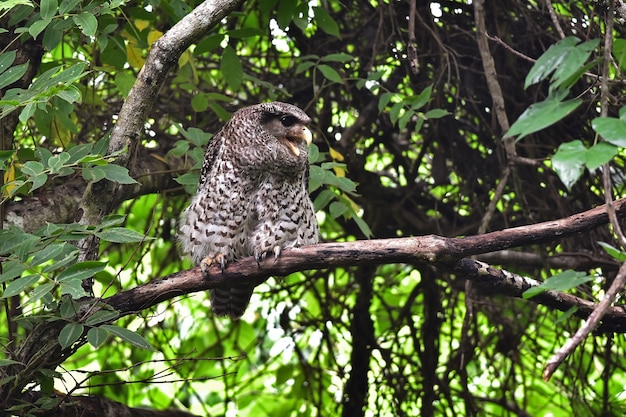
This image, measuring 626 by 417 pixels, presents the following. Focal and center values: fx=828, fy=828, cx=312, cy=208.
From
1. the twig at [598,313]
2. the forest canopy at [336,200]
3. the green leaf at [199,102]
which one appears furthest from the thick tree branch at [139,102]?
the twig at [598,313]

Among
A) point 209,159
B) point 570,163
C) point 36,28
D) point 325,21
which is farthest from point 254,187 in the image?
point 570,163

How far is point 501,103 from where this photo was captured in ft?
10.5

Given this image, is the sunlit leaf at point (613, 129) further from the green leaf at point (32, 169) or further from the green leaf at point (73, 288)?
the green leaf at point (32, 169)

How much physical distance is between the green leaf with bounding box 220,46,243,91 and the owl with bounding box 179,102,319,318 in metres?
0.14

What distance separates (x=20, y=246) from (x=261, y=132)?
131cm

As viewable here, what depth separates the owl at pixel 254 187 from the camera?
325 cm

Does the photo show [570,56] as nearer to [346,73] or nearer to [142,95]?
[142,95]

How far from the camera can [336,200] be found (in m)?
3.64

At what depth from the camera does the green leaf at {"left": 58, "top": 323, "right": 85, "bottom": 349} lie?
7.45 ft

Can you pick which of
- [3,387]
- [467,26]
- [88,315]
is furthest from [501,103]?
[3,387]

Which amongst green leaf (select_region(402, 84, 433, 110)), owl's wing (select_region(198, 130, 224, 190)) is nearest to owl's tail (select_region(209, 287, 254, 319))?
owl's wing (select_region(198, 130, 224, 190))

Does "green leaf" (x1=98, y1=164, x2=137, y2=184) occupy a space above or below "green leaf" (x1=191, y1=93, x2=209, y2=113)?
below

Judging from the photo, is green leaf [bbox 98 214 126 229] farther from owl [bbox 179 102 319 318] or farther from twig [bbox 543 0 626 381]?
twig [bbox 543 0 626 381]

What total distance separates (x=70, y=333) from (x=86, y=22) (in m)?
0.89
